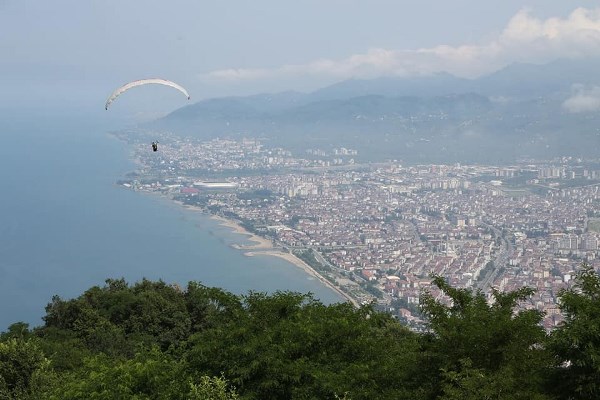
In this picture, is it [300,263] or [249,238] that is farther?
[249,238]

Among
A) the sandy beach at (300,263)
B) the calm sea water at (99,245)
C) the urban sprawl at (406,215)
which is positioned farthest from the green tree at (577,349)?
the sandy beach at (300,263)

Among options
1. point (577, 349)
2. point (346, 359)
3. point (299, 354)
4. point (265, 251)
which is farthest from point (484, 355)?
point (265, 251)

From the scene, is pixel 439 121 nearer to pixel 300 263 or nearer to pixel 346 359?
pixel 300 263

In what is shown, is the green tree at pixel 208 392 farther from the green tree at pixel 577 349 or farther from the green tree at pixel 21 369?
the green tree at pixel 21 369

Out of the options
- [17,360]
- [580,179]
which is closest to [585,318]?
[17,360]

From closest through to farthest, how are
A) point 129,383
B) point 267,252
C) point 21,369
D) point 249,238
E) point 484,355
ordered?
point 484,355, point 129,383, point 21,369, point 267,252, point 249,238

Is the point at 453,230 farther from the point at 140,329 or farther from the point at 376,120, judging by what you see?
the point at 376,120

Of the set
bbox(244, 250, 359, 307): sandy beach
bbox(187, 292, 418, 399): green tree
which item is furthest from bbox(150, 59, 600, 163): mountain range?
bbox(187, 292, 418, 399): green tree
